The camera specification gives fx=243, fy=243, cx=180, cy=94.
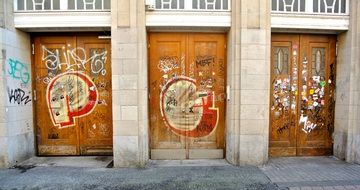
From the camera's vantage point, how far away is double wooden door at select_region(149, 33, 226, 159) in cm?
546

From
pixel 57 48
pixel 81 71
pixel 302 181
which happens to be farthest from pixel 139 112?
pixel 302 181

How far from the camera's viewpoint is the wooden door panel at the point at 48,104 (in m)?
5.69

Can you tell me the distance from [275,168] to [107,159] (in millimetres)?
3698

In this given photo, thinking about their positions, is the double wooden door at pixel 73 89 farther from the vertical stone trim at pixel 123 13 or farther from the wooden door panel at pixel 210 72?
the wooden door panel at pixel 210 72

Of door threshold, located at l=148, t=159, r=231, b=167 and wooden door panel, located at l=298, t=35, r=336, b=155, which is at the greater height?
wooden door panel, located at l=298, t=35, r=336, b=155

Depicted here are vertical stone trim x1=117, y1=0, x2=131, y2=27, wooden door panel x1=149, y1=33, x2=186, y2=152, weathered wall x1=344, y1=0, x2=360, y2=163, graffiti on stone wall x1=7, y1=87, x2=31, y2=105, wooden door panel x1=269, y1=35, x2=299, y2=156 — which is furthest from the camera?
wooden door panel x1=269, y1=35, x2=299, y2=156

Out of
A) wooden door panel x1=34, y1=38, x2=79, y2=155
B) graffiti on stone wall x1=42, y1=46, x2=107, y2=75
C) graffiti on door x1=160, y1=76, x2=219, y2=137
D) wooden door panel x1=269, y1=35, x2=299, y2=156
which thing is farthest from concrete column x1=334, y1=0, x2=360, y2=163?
wooden door panel x1=34, y1=38, x2=79, y2=155

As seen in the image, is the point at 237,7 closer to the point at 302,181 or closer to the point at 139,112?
the point at 139,112

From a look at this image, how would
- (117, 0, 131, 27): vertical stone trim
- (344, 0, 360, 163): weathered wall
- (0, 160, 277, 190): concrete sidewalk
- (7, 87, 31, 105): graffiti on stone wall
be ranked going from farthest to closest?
1. (344, 0, 360, 163): weathered wall
2. (7, 87, 31, 105): graffiti on stone wall
3. (117, 0, 131, 27): vertical stone trim
4. (0, 160, 277, 190): concrete sidewalk

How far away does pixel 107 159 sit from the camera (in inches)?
220

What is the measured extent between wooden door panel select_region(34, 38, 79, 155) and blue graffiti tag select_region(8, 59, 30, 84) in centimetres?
22

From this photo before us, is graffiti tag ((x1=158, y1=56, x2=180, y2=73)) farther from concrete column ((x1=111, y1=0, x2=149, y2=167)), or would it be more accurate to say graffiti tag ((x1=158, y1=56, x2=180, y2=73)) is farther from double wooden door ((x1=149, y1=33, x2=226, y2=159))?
concrete column ((x1=111, y1=0, x2=149, y2=167))

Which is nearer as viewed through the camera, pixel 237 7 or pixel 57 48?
pixel 237 7

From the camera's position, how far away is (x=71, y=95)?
570cm
